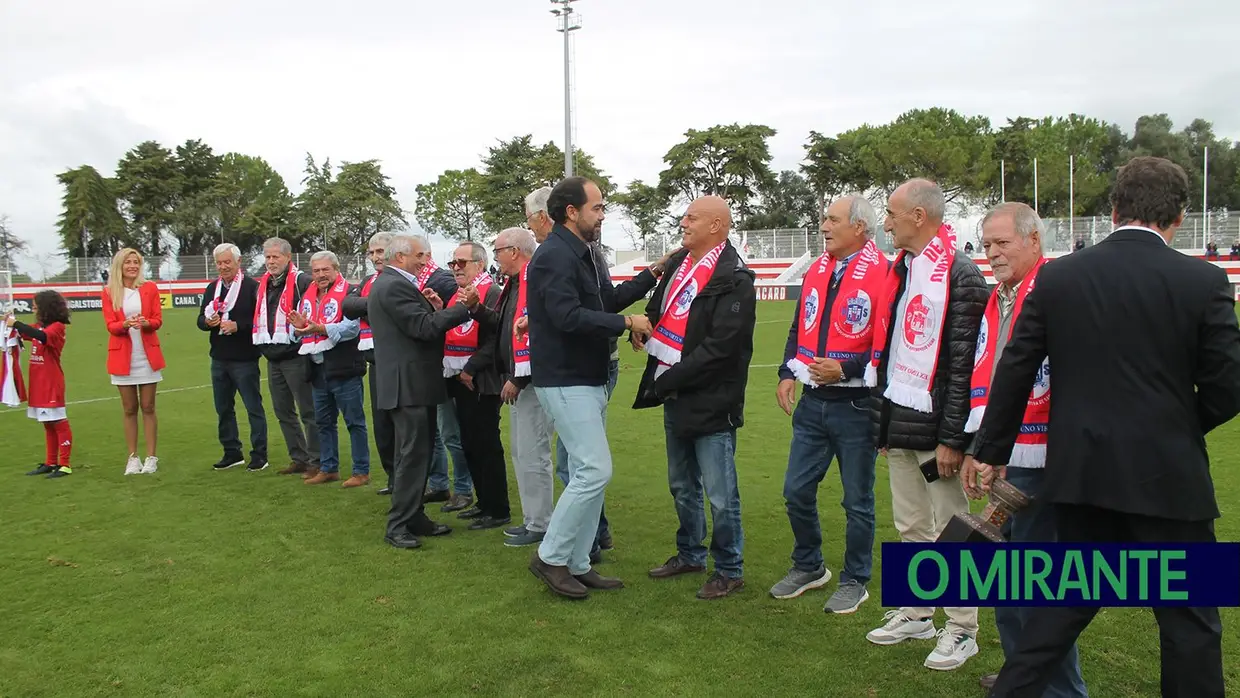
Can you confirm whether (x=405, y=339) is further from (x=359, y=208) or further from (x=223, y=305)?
(x=359, y=208)

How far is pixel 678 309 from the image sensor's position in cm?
490

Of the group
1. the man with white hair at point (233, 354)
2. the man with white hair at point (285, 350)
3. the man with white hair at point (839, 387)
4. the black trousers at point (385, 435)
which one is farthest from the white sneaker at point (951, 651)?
the man with white hair at point (233, 354)

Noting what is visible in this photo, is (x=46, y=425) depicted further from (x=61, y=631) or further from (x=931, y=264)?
(x=931, y=264)

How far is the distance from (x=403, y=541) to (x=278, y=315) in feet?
10.0

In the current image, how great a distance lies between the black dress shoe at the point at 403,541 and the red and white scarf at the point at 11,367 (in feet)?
16.4

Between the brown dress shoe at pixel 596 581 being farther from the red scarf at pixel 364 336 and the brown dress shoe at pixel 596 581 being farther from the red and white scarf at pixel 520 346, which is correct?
the red scarf at pixel 364 336

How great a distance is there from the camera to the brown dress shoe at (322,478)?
7754mm

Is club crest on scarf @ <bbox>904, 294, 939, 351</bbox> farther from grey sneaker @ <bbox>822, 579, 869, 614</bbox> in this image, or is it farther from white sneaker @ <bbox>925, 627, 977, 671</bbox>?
grey sneaker @ <bbox>822, 579, 869, 614</bbox>

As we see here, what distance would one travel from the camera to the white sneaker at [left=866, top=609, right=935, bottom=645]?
4.19 m

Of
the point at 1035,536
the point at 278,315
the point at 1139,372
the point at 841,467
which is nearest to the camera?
the point at 1139,372

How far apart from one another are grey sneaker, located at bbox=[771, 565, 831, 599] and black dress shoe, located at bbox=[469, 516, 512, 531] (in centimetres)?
235

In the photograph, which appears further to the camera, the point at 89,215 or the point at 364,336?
the point at 89,215

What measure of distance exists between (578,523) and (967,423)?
2.19m

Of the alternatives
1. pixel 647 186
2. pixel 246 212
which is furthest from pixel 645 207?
pixel 246 212
